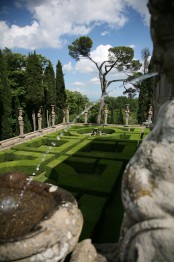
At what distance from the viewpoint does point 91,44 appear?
29.3 meters

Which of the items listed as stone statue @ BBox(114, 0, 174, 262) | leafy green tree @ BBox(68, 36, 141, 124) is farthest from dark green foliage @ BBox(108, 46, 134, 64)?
stone statue @ BBox(114, 0, 174, 262)

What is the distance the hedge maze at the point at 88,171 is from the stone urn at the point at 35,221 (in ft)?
10.8

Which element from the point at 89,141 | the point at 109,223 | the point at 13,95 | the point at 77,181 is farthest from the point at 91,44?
the point at 109,223

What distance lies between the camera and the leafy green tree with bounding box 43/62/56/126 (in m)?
29.5

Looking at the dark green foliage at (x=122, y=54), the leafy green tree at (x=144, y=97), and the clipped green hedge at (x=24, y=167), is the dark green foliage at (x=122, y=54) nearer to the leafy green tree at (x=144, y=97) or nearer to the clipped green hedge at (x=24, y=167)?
the leafy green tree at (x=144, y=97)

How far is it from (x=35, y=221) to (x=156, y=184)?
184 centimetres

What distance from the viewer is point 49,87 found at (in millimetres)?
29547

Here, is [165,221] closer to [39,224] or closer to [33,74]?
[39,224]

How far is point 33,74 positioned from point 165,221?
2521 centimetres

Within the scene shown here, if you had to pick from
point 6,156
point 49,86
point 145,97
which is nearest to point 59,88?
point 49,86

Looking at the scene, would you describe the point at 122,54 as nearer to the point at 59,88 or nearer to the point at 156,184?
the point at 59,88

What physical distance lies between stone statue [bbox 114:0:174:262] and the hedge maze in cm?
454

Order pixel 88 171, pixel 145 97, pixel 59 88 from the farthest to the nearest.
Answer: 1. pixel 59 88
2. pixel 145 97
3. pixel 88 171

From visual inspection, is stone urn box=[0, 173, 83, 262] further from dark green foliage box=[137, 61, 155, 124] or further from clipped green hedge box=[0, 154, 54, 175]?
dark green foliage box=[137, 61, 155, 124]
